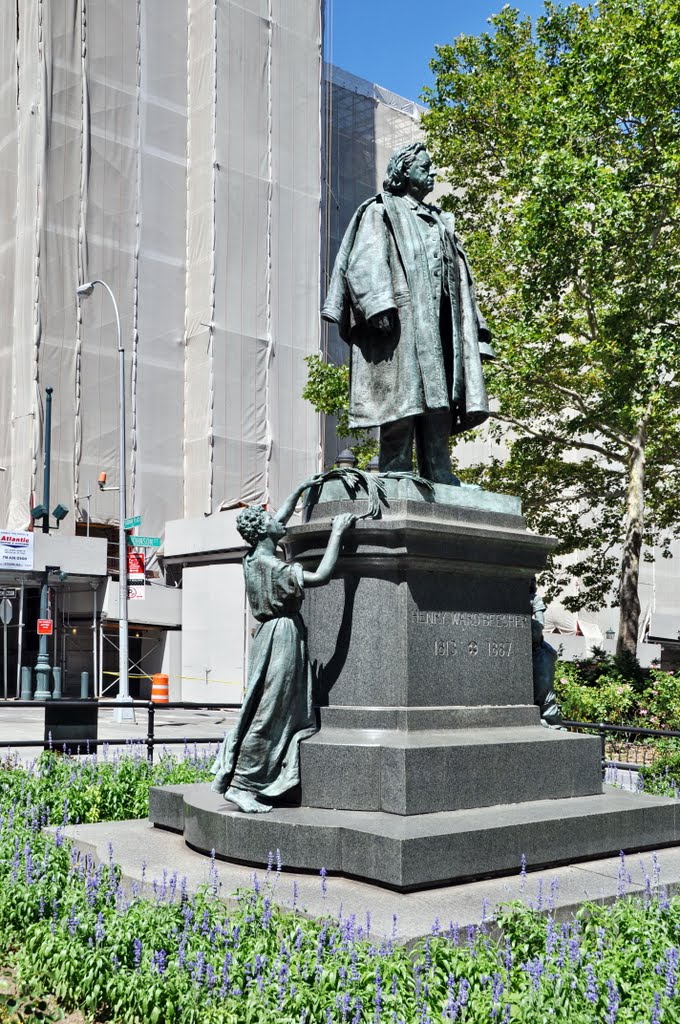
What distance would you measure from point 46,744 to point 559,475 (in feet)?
58.1

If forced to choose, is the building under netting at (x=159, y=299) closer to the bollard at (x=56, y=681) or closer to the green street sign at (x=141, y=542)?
the bollard at (x=56, y=681)

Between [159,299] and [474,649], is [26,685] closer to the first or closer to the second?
[159,299]

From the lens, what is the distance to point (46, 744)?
10.6 metres

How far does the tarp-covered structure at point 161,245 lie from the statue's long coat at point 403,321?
28.5m

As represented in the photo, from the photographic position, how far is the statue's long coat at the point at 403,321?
24.8 feet

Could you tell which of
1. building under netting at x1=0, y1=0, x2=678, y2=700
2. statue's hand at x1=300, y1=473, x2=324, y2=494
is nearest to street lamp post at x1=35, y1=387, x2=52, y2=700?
building under netting at x1=0, y1=0, x2=678, y2=700

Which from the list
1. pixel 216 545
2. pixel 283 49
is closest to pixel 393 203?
pixel 216 545

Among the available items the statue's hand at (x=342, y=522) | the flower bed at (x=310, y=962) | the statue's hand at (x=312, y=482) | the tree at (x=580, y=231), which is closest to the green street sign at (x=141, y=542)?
the tree at (x=580, y=231)

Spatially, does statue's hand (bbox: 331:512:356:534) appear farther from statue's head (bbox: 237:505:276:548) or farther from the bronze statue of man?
the bronze statue of man

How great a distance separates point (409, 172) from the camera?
799 cm

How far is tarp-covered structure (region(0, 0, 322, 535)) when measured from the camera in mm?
35656

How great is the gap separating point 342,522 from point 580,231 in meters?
16.8

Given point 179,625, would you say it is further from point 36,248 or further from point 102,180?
point 102,180

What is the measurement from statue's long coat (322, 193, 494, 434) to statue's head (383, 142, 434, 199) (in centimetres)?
10
